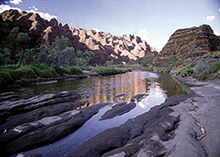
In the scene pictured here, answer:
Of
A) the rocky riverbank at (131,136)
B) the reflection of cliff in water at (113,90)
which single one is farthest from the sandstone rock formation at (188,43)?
the rocky riverbank at (131,136)

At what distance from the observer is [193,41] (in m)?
95.9

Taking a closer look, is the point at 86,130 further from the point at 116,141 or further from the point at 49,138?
the point at 116,141

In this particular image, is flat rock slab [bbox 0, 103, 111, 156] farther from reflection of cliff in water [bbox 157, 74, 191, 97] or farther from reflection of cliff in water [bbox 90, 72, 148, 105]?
reflection of cliff in water [bbox 157, 74, 191, 97]

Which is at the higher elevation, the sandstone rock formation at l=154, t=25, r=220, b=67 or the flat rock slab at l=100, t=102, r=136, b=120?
the sandstone rock formation at l=154, t=25, r=220, b=67

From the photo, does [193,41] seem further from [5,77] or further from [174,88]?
[5,77]

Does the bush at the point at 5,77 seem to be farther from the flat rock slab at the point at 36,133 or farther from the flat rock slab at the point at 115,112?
the flat rock slab at the point at 115,112

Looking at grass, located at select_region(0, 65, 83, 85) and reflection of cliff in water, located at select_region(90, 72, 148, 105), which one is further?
grass, located at select_region(0, 65, 83, 85)

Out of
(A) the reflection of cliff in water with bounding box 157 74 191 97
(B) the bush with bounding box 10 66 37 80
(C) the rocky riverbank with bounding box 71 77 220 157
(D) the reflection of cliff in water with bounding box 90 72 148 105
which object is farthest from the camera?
(B) the bush with bounding box 10 66 37 80

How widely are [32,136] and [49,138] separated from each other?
58 cm

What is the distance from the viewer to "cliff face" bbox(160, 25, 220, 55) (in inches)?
3433

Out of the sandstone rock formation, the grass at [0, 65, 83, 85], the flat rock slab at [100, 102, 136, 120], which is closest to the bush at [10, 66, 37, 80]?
the grass at [0, 65, 83, 85]

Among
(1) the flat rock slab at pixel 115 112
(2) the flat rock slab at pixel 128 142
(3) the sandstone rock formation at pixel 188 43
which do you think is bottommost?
(1) the flat rock slab at pixel 115 112

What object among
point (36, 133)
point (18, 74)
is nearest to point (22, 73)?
point (18, 74)

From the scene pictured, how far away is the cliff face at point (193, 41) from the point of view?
286 ft
